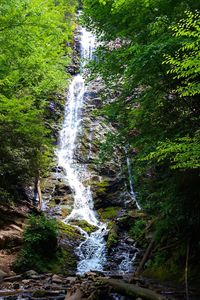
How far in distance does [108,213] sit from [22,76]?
30.0 feet

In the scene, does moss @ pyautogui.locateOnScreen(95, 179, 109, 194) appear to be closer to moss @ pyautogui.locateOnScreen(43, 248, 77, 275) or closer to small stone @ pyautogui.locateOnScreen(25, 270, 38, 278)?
moss @ pyautogui.locateOnScreen(43, 248, 77, 275)

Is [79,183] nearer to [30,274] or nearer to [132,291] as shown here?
[30,274]

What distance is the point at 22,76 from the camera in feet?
42.4

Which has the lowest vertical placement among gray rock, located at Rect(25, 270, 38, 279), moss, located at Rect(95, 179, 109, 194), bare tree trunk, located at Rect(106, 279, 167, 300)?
bare tree trunk, located at Rect(106, 279, 167, 300)

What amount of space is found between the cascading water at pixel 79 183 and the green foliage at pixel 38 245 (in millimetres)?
1282

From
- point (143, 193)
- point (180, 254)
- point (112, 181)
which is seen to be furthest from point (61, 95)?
point (180, 254)

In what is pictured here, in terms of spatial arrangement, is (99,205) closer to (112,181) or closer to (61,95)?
(112,181)

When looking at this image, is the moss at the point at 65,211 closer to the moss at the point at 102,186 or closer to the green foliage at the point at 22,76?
the moss at the point at 102,186

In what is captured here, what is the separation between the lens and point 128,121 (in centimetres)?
1069

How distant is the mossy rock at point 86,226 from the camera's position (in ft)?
52.5

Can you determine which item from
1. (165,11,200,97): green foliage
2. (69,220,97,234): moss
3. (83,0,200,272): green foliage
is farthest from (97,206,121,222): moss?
(165,11,200,97): green foliage

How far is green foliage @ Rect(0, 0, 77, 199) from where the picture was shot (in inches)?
402

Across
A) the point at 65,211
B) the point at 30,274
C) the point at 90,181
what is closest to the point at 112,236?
the point at 65,211

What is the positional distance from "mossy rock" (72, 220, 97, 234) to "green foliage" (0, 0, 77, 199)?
385cm
